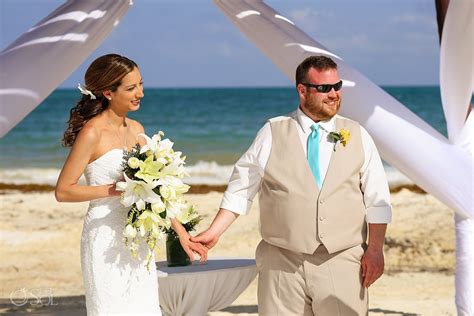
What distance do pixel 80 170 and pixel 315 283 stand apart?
41.7 inches

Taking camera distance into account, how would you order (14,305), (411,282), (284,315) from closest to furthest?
(284,315) < (14,305) < (411,282)

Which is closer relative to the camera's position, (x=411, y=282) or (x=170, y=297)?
(x=170, y=297)

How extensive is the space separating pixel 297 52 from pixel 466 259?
154 centimetres

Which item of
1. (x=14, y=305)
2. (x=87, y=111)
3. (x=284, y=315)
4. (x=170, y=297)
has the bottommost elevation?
(x=14, y=305)

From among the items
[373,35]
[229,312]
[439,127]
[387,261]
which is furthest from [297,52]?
[373,35]

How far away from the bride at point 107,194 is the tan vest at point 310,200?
597 millimetres

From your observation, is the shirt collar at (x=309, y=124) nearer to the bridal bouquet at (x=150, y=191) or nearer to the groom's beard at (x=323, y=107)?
the groom's beard at (x=323, y=107)

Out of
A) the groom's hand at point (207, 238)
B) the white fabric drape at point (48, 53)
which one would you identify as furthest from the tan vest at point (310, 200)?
the white fabric drape at point (48, 53)

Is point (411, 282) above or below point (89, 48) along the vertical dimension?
below

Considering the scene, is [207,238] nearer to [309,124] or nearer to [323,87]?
[309,124]

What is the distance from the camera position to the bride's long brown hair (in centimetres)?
388

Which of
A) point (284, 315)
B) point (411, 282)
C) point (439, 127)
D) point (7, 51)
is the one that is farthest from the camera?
point (439, 127)

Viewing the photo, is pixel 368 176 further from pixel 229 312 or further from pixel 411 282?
pixel 411 282

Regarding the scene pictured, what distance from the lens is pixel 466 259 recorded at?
5422mm
